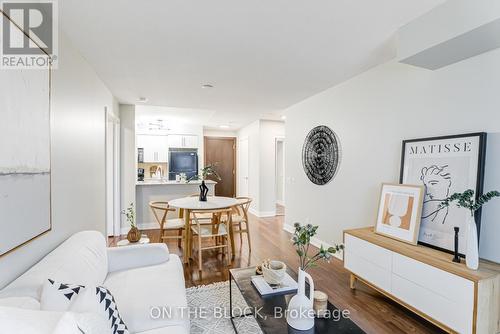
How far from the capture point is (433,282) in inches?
69.3

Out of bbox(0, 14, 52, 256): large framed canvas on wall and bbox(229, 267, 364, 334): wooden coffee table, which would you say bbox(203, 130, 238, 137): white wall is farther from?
bbox(229, 267, 364, 334): wooden coffee table

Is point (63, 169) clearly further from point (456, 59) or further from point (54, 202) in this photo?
point (456, 59)

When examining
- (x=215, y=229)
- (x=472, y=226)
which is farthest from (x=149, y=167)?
(x=472, y=226)

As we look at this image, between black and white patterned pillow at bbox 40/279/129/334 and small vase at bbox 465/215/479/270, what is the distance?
213 centimetres

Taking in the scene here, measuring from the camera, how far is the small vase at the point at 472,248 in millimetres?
1627

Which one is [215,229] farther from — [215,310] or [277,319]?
[277,319]

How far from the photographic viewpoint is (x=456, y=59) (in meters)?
1.97

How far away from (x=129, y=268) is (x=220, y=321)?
0.88 metres

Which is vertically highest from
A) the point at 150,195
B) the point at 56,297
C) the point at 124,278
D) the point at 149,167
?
the point at 149,167

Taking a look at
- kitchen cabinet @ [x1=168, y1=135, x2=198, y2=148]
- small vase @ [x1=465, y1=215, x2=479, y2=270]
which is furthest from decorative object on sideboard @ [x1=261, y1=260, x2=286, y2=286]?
kitchen cabinet @ [x1=168, y1=135, x2=198, y2=148]

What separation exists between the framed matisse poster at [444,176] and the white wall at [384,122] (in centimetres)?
8

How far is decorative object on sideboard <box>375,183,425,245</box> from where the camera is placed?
214 centimetres

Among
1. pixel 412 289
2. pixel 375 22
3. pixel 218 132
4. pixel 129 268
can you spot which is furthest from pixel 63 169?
pixel 218 132

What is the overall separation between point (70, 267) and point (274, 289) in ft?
4.23
